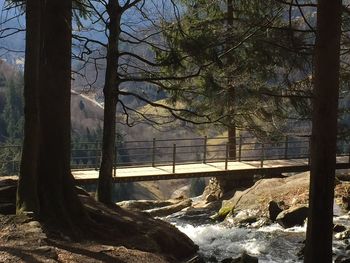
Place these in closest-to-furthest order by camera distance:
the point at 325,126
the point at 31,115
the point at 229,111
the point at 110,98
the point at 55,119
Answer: the point at 325,126
the point at 31,115
the point at 55,119
the point at 110,98
the point at 229,111

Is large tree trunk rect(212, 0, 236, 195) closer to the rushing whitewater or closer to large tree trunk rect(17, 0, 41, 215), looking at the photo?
the rushing whitewater

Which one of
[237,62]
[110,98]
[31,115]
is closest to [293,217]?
[237,62]

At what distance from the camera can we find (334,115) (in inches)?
230

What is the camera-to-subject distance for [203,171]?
1442 cm

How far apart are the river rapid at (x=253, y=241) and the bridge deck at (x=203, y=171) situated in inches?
77.8

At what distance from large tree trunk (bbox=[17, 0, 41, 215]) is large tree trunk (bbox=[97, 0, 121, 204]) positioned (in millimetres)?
3088

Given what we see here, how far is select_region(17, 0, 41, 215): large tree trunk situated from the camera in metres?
6.08

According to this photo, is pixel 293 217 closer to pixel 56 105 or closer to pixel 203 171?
pixel 203 171

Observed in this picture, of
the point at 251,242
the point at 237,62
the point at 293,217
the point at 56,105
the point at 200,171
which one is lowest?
the point at 251,242

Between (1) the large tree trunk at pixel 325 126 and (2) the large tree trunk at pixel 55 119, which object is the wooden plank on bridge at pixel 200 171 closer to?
(2) the large tree trunk at pixel 55 119

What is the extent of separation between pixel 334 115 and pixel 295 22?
22.4 ft

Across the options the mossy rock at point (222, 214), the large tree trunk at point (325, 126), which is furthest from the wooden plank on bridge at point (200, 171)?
the large tree trunk at point (325, 126)

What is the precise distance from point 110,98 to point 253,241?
4.12 metres

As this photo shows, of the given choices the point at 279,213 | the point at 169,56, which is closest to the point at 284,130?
the point at 279,213
